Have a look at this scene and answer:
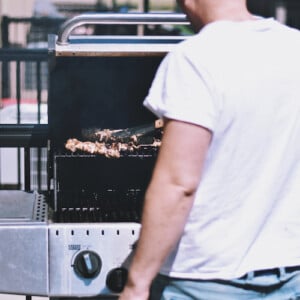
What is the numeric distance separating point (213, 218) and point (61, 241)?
68 centimetres

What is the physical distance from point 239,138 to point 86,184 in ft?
2.90

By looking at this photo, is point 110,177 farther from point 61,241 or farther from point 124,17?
point 124,17

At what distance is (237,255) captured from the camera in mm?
1878

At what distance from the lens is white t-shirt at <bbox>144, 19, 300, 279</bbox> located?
68.6 inches

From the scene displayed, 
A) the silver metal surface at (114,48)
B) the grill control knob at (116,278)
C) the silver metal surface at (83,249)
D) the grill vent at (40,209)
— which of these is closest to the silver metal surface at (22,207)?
the grill vent at (40,209)

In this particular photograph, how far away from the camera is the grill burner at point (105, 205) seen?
2553 millimetres

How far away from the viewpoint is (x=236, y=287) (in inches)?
75.4

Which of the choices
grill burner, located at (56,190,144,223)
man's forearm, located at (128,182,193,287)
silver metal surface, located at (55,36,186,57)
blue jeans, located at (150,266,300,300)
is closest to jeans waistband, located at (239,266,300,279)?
blue jeans, located at (150,266,300,300)

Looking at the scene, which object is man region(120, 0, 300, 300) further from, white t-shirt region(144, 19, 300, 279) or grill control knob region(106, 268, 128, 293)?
grill control knob region(106, 268, 128, 293)

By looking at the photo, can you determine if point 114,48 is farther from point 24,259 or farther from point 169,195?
point 169,195

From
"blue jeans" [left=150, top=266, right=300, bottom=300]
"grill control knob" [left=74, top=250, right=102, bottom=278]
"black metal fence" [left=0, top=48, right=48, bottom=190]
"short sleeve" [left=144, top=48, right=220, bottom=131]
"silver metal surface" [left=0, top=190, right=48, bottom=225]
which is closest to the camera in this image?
"short sleeve" [left=144, top=48, right=220, bottom=131]

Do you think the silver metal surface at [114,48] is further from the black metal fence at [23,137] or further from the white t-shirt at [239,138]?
the white t-shirt at [239,138]

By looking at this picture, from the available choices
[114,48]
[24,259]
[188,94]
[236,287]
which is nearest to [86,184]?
[24,259]

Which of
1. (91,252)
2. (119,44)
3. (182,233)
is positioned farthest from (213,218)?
(119,44)
